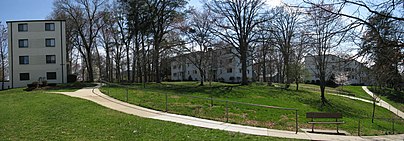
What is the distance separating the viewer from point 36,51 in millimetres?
43844

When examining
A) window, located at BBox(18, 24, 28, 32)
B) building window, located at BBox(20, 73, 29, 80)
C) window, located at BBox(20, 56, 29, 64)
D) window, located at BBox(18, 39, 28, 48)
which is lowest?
building window, located at BBox(20, 73, 29, 80)

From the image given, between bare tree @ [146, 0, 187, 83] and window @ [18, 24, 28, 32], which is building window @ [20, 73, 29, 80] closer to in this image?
window @ [18, 24, 28, 32]

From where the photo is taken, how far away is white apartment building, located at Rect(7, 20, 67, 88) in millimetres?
43094

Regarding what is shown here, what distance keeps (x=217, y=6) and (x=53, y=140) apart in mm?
28857

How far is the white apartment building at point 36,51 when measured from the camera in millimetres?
43094

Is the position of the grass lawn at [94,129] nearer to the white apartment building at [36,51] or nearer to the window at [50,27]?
the white apartment building at [36,51]

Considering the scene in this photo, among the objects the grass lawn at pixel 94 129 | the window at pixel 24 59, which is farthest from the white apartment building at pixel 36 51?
the grass lawn at pixel 94 129

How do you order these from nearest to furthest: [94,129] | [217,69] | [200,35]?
[94,129], [200,35], [217,69]

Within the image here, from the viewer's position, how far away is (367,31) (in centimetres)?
852

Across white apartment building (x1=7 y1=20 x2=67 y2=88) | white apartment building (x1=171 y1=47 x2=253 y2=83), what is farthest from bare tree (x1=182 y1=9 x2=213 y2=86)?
white apartment building (x1=7 y1=20 x2=67 y2=88)

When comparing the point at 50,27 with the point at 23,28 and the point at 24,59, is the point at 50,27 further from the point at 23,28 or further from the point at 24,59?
the point at 24,59

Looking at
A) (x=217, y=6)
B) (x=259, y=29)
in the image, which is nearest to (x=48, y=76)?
(x=217, y=6)

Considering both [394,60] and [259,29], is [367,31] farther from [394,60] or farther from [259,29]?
[259,29]

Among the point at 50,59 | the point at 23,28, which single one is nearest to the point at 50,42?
the point at 50,59
